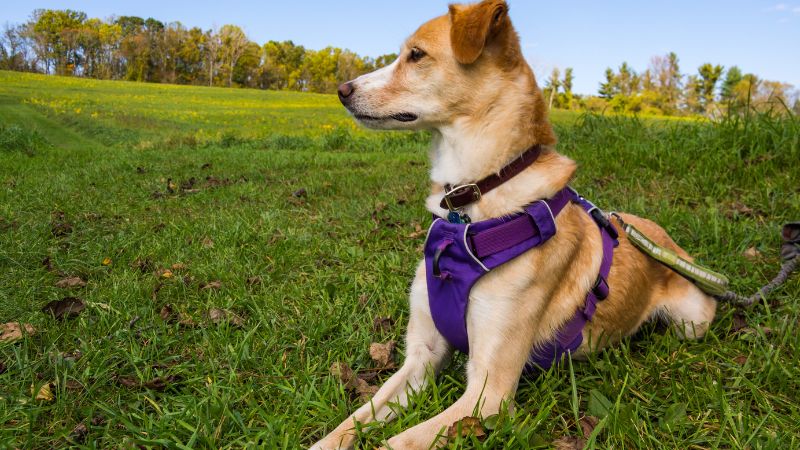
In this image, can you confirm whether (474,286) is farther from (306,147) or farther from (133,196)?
(306,147)

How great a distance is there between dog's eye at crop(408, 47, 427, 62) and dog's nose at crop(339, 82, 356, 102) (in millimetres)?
332

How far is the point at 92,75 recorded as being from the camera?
5966cm

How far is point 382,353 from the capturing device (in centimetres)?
287

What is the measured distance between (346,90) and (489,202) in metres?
0.96

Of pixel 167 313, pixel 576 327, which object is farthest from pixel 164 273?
pixel 576 327

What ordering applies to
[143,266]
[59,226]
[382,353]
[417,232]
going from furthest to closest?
1. [59,226]
2. [417,232]
3. [143,266]
4. [382,353]

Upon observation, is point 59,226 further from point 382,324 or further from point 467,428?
point 467,428

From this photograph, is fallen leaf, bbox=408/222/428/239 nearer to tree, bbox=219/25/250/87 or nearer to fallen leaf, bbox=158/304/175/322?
fallen leaf, bbox=158/304/175/322

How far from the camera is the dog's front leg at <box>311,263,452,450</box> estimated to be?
2.23 m

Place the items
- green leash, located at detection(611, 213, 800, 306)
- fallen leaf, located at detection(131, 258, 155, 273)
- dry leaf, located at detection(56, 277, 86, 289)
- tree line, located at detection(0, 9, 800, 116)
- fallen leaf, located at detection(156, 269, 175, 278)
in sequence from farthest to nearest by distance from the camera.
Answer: tree line, located at detection(0, 9, 800, 116), fallen leaf, located at detection(131, 258, 155, 273), fallen leaf, located at detection(156, 269, 175, 278), dry leaf, located at detection(56, 277, 86, 289), green leash, located at detection(611, 213, 800, 306)

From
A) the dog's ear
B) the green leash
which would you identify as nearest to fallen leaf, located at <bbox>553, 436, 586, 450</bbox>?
the green leash

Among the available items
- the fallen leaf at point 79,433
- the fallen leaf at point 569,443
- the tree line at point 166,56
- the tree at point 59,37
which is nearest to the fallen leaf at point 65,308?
the fallen leaf at point 79,433

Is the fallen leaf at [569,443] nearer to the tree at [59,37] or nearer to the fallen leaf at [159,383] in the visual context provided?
the fallen leaf at [159,383]

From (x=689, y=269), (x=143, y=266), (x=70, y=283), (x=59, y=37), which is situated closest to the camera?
(x=689, y=269)
